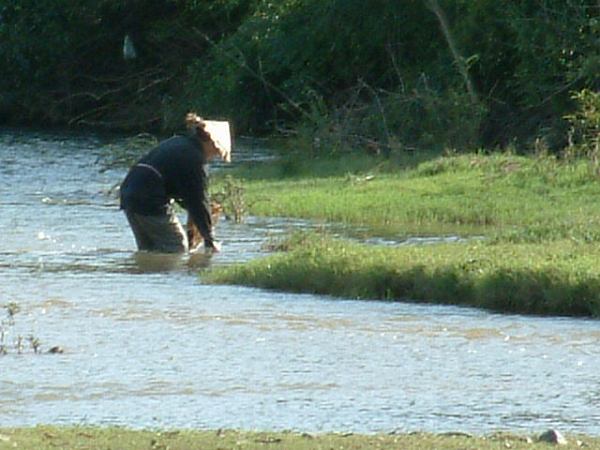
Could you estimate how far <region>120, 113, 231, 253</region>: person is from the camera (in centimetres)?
1645

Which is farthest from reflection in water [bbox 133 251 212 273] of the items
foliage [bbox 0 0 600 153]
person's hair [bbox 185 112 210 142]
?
foliage [bbox 0 0 600 153]

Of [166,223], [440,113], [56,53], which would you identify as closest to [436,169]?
[440,113]

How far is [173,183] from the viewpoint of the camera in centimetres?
1661

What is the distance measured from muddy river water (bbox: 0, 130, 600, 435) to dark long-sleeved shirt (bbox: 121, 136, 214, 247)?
445 millimetres

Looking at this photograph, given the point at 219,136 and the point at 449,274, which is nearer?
the point at 449,274

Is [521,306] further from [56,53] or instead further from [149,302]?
[56,53]

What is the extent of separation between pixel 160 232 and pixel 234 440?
879cm

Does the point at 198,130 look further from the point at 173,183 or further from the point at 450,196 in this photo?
the point at 450,196

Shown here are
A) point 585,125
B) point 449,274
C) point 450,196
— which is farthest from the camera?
point 585,125

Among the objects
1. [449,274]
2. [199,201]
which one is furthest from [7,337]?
[199,201]

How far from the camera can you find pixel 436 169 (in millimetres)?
24016

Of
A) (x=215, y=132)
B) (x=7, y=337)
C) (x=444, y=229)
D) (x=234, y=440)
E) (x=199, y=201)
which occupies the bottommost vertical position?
(x=444, y=229)

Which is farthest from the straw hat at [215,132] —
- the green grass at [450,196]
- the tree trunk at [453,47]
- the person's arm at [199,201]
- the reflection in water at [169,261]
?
the tree trunk at [453,47]

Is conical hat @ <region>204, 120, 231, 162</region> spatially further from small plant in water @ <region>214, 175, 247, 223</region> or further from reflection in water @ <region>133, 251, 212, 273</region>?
small plant in water @ <region>214, 175, 247, 223</region>
